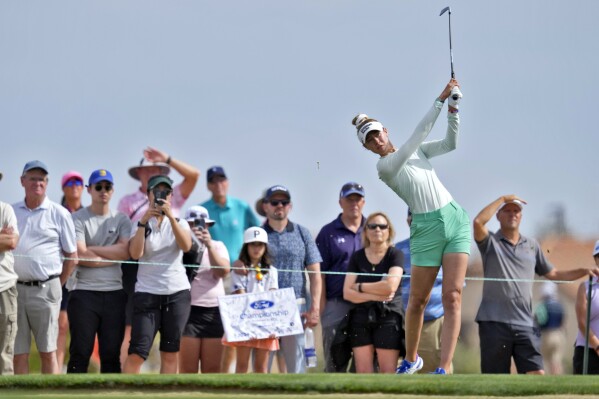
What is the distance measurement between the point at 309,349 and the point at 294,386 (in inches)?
122

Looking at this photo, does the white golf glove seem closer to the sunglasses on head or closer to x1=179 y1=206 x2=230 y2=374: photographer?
x1=179 y1=206 x2=230 y2=374: photographer

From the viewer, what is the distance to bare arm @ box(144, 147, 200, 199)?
43.5 feet

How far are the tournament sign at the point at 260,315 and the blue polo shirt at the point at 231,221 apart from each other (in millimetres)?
1149

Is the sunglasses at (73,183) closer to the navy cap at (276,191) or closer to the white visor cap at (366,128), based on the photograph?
the navy cap at (276,191)

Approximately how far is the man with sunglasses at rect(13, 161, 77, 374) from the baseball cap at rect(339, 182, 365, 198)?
3.10m

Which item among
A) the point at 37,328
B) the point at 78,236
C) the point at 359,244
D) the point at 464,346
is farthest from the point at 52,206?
the point at 464,346

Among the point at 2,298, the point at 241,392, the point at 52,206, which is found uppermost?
the point at 52,206

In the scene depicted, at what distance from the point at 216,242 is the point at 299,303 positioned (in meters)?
1.10

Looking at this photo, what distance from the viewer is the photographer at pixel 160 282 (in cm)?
1180

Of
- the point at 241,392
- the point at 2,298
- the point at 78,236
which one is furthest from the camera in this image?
the point at 78,236

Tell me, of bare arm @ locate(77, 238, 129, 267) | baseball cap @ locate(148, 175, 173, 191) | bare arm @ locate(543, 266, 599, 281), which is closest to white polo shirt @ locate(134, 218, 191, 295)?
bare arm @ locate(77, 238, 129, 267)

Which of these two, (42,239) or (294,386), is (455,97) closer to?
(294,386)

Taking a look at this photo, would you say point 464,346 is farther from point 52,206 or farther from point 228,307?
point 52,206

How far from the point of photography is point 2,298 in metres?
11.4
